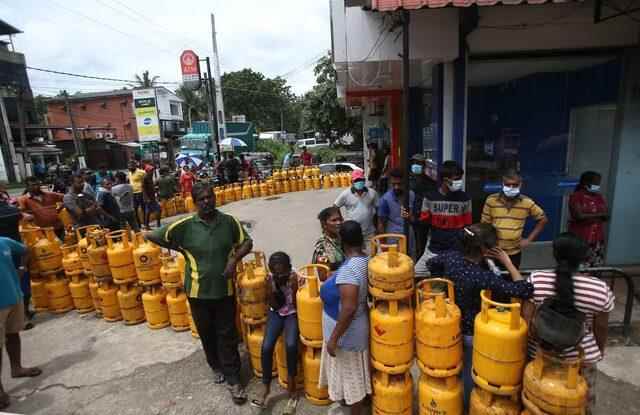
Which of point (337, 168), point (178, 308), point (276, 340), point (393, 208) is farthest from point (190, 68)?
point (276, 340)

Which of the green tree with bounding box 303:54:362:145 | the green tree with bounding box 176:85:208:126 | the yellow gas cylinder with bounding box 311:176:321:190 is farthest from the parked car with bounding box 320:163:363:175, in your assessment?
the green tree with bounding box 176:85:208:126

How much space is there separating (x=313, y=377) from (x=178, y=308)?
2.08 meters

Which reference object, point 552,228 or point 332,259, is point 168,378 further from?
point 552,228

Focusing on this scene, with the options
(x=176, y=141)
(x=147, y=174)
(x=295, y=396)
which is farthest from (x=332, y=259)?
(x=176, y=141)

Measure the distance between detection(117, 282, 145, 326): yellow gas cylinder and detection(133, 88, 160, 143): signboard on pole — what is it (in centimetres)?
2390

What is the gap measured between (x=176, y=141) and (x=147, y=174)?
3439cm

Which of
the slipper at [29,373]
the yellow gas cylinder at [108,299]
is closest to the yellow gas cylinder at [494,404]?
the slipper at [29,373]

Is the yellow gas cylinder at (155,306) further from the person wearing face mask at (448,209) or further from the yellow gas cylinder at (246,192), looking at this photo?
the yellow gas cylinder at (246,192)

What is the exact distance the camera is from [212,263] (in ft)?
10.4

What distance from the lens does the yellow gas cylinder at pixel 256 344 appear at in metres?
3.36

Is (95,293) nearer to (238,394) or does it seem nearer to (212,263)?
(212,263)

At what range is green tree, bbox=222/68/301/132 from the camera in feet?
169

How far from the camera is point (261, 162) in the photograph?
74.5ft

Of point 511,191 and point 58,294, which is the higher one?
point 511,191
